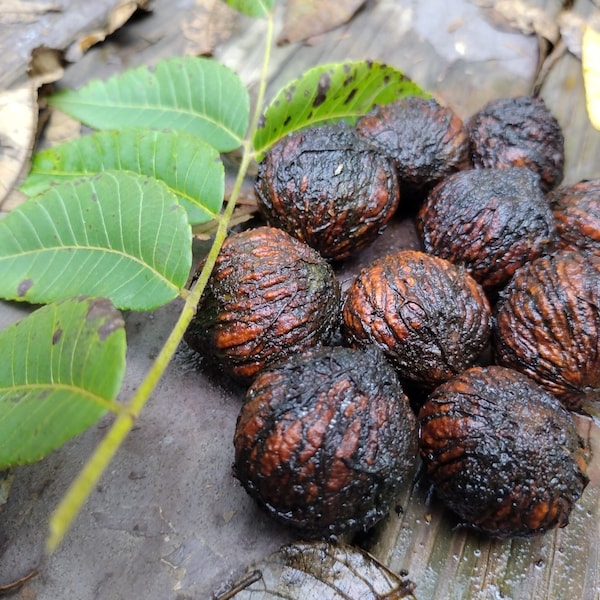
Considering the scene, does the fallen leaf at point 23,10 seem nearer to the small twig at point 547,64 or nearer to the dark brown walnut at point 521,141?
the dark brown walnut at point 521,141

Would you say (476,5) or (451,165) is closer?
(451,165)

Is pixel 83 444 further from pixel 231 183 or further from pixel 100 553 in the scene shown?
pixel 231 183

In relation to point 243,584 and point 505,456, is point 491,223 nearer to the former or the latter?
point 505,456

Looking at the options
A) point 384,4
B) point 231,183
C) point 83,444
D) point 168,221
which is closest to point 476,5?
point 384,4

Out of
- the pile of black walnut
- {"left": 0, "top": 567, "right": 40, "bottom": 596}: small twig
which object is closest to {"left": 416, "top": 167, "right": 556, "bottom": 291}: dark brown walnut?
the pile of black walnut

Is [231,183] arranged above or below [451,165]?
below

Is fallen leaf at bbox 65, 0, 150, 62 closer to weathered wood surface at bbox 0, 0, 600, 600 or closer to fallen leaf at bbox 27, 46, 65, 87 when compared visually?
fallen leaf at bbox 27, 46, 65, 87
